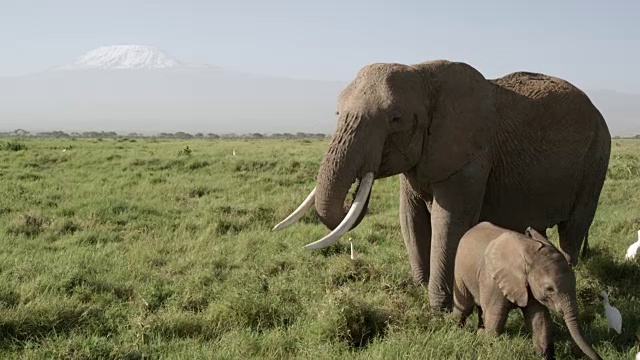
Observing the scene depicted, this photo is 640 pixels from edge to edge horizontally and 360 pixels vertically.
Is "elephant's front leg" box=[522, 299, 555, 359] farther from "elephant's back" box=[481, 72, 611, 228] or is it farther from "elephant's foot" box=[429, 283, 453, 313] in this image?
"elephant's back" box=[481, 72, 611, 228]

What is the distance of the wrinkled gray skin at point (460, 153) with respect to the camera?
14.7 ft

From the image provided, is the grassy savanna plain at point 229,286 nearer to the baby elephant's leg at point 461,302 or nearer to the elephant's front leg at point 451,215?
the baby elephant's leg at point 461,302

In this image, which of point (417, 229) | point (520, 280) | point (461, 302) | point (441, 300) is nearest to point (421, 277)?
point (417, 229)

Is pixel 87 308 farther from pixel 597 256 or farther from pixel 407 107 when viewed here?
pixel 597 256

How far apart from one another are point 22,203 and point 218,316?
7.14 m

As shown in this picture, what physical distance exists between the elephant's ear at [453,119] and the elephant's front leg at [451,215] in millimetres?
116

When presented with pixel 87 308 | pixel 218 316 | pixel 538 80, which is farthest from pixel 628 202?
pixel 87 308

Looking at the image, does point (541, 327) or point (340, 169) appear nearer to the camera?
point (541, 327)

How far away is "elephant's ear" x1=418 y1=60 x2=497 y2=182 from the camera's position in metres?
4.86

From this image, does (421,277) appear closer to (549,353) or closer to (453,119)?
(453,119)

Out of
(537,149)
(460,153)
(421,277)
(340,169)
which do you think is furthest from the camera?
(421,277)

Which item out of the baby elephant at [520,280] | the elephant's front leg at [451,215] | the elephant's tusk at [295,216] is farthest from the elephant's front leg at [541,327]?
the elephant's tusk at [295,216]

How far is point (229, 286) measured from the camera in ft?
19.7

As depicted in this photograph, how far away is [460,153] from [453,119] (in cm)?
27
